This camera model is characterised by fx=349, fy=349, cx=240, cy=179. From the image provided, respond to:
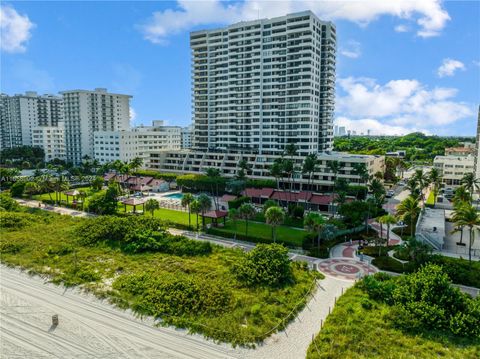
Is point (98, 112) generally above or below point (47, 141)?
above

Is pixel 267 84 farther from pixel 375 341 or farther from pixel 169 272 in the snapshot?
pixel 375 341

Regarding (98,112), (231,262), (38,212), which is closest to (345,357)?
(231,262)

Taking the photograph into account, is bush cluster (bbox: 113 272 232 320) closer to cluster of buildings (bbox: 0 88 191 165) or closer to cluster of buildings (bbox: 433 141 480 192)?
cluster of buildings (bbox: 433 141 480 192)

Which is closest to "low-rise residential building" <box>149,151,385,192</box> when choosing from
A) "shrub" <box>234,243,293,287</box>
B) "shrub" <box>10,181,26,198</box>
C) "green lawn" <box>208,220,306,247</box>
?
"green lawn" <box>208,220,306,247</box>

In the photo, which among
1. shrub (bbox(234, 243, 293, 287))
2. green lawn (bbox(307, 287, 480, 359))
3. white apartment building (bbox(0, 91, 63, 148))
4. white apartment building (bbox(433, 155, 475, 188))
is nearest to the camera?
green lawn (bbox(307, 287, 480, 359))

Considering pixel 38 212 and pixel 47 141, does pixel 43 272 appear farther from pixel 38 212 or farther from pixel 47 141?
pixel 47 141

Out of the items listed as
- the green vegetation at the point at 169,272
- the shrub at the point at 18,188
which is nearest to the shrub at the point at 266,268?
the green vegetation at the point at 169,272
